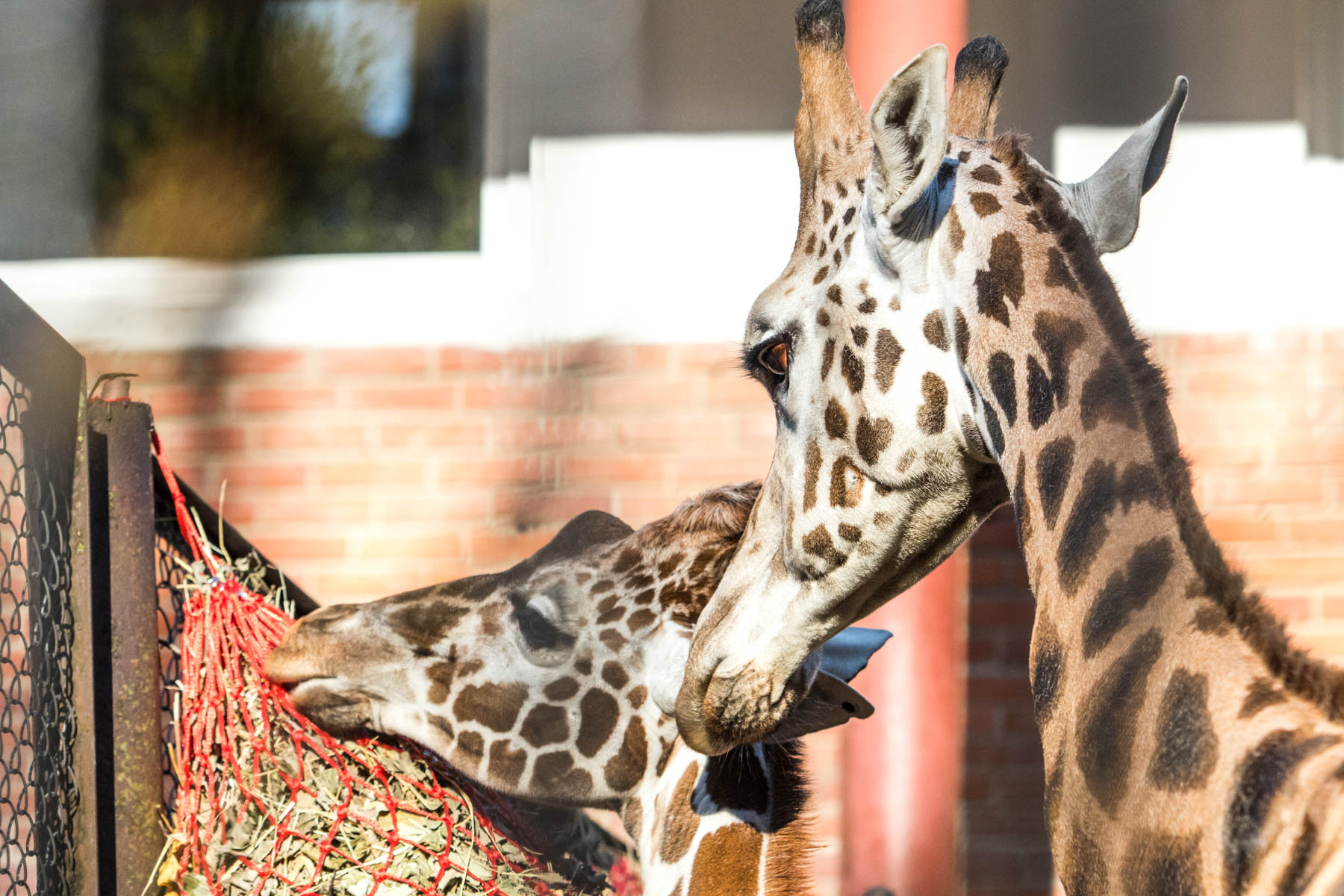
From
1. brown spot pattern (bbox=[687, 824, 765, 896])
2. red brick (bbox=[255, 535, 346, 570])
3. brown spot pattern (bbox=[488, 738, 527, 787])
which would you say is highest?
red brick (bbox=[255, 535, 346, 570])

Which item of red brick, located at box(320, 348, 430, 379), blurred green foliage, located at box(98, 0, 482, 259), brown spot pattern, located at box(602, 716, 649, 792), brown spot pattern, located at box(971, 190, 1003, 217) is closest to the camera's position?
brown spot pattern, located at box(971, 190, 1003, 217)

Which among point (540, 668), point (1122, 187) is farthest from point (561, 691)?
point (1122, 187)

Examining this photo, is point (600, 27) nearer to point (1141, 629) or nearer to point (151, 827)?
point (151, 827)

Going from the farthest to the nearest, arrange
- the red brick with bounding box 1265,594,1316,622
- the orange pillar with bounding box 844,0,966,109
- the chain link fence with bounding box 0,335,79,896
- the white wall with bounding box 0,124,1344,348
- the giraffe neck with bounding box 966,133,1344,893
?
the white wall with bounding box 0,124,1344,348 < the red brick with bounding box 1265,594,1316,622 < the orange pillar with bounding box 844,0,966,109 < the chain link fence with bounding box 0,335,79,896 < the giraffe neck with bounding box 966,133,1344,893

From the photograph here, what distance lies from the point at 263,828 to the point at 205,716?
0.72 feet

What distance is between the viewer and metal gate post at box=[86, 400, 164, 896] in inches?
77.1

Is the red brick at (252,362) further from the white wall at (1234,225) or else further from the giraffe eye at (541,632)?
the white wall at (1234,225)

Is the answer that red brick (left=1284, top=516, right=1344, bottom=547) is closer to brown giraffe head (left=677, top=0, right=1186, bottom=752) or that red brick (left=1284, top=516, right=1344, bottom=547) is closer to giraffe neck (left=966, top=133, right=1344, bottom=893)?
brown giraffe head (left=677, top=0, right=1186, bottom=752)

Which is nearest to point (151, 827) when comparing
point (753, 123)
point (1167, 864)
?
point (1167, 864)

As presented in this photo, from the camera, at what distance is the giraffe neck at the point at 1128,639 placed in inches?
40.6

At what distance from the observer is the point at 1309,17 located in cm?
392

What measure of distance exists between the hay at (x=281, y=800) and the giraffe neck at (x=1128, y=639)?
3.87 feet

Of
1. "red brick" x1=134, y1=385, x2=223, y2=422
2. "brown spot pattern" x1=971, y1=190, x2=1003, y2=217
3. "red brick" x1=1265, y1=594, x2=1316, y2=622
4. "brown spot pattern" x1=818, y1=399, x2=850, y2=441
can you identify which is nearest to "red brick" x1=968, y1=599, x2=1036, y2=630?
"red brick" x1=1265, y1=594, x2=1316, y2=622

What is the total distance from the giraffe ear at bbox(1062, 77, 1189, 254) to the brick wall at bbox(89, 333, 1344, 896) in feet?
7.05
